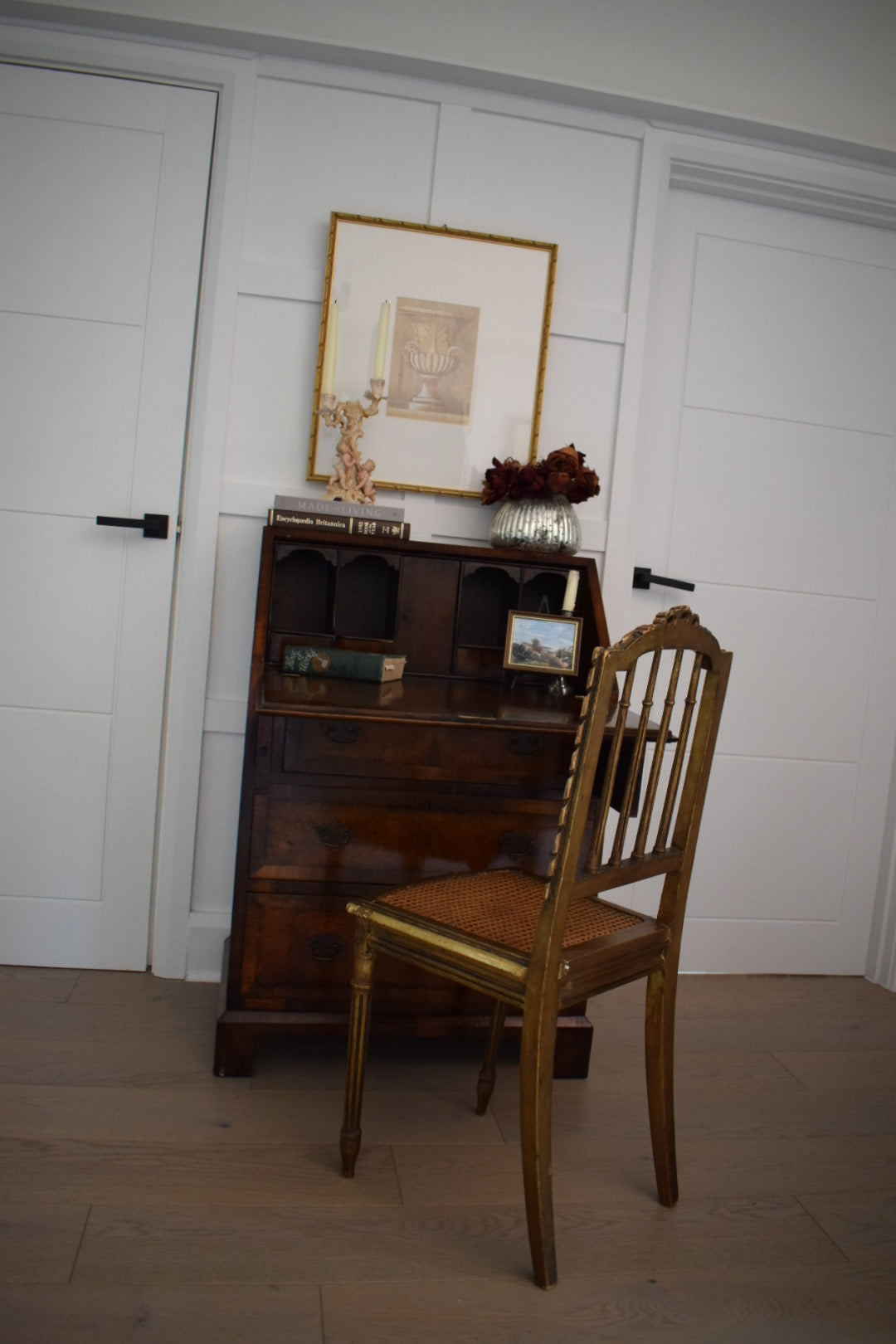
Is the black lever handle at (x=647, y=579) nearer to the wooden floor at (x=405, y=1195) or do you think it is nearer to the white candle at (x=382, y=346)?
the white candle at (x=382, y=346)

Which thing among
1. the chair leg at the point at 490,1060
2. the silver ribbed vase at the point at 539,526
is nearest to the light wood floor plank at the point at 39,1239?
the chair leg at the point at 490,1060

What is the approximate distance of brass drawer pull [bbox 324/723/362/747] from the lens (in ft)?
6.31

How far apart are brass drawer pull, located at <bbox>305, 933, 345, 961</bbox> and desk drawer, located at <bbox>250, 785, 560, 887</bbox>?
0.11 m

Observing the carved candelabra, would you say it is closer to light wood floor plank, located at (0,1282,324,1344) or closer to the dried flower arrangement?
the dried flower arrangement

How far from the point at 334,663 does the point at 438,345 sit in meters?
0.86

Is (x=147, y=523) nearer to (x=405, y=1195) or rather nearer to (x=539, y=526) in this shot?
(x=539, y=526)

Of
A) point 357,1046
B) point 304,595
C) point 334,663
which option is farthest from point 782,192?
point 357,1046

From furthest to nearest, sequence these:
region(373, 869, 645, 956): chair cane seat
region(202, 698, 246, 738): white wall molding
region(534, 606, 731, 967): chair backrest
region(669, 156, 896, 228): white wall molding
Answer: region(669, 156, 896, 228): white wall molding
region(202, 698, 246, 738): white wall molding
region(373, 869, 645, 956): chair cane seat
region(534, 606, 731, 967): chair backrest

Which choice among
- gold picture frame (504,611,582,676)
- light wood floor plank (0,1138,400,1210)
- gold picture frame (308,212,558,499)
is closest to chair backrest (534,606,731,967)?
gold picture frame (504,611,582,676)

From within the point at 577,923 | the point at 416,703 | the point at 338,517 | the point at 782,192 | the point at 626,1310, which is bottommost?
the point at 626,1310

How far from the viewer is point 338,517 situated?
2.25m

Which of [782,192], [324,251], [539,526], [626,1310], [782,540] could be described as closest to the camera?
[626,1310]

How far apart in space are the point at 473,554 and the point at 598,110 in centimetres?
114

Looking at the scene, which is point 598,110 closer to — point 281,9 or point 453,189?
point 453,189
